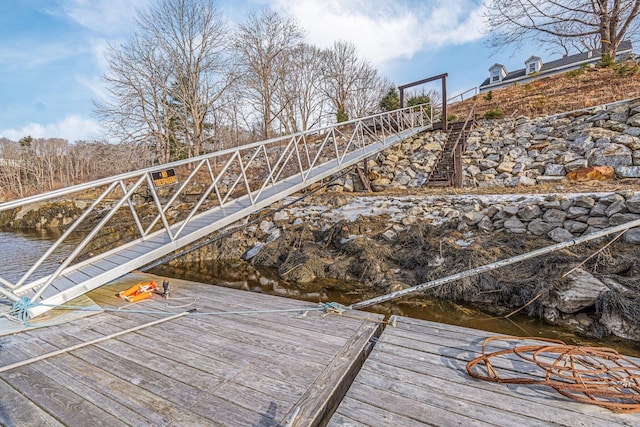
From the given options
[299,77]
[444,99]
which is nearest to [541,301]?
[444,99]

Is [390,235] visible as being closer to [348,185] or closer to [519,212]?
[519,212]

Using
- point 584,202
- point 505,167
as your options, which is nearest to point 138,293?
point 584,202

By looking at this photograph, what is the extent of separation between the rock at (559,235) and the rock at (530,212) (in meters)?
0.39

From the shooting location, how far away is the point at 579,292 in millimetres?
3494

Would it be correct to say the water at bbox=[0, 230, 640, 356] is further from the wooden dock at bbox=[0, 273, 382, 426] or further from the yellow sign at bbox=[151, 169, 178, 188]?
the yellow sign at bbox=[151, 169, 178, 188]

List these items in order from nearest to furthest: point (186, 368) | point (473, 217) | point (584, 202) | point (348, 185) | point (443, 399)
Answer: point (443, 399)
point (186, 368)
point (584, 202)
point (473, 217)
point (348, 185)

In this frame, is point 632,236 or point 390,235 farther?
point 390,235

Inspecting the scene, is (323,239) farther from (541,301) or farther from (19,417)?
(19,417)

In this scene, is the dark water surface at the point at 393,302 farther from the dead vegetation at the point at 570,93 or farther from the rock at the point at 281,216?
the dead vegetation at the point at 570,93

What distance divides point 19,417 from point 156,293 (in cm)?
191

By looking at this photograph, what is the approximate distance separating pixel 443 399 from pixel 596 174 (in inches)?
298

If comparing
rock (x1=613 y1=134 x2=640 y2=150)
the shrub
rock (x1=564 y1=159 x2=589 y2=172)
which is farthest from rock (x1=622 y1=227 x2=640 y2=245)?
the shrub

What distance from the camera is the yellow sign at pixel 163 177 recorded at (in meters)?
3.51

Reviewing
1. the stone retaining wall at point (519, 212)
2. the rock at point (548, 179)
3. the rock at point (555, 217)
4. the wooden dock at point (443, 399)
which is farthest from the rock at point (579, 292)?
the rock at point (548, 179)
